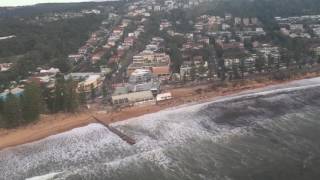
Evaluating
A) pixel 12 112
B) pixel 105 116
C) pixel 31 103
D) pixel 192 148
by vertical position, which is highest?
pixel 31 103

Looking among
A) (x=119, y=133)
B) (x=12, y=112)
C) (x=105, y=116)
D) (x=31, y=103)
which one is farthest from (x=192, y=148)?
(x=12, y=112)

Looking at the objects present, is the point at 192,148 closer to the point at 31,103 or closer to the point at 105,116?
the point at 105,116

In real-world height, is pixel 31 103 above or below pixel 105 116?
above

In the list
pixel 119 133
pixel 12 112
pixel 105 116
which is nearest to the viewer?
pixel 119 133

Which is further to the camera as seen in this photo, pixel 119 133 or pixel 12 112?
pixel 12 112

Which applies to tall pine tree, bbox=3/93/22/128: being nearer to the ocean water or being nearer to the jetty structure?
the ocean water

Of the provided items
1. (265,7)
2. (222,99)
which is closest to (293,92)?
(222,99)

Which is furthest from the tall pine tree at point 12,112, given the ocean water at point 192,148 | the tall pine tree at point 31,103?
the ocean water at point 192,148

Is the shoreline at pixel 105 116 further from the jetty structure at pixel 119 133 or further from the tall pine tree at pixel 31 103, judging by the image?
the tall pine tree at pixel 31 103
